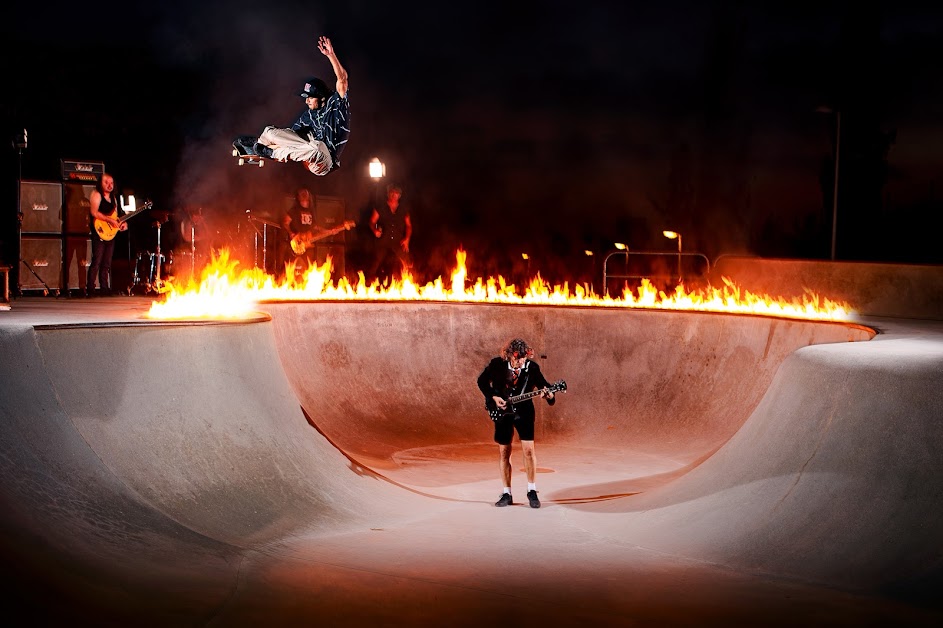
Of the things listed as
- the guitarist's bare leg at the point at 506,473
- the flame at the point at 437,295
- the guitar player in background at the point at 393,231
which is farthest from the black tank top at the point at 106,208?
the guitarist's bare leg at the point at 506,473

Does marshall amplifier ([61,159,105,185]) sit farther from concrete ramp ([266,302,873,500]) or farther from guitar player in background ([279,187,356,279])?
concrete ramp ([266,302,873,500])

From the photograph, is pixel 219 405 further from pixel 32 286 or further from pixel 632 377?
pixel 32 286

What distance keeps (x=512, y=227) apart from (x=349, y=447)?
2184 cm

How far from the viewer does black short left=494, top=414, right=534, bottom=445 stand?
9.84 m

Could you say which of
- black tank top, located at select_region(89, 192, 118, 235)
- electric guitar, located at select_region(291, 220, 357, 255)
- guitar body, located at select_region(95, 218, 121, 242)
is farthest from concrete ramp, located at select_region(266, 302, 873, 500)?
black tank top, located at select_region(89, 192, 118, 235)

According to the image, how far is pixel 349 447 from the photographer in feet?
44.1

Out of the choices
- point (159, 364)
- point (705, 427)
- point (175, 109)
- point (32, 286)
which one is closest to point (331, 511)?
point (159, 364)

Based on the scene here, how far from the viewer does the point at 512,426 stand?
9922 millimetres

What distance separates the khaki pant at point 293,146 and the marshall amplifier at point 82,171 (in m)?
9.30

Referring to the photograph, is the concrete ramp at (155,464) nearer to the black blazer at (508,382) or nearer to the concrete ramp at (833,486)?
the black blazer at (508,382)

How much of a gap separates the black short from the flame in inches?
201

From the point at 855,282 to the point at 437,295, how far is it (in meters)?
7.27

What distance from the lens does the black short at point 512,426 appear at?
984 cm

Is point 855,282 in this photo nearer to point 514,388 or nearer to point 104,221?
point 514,388
